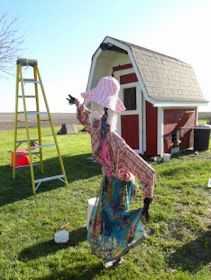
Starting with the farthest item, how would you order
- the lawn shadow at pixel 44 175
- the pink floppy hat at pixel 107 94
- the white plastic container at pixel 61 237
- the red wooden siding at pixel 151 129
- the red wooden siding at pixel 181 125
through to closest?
the red wooden siding at pixel 181 125 → the red wooden siding at pixel 151 129 → the lawn shadow at pixel 44 175 → the white plastic container at pixel 61 237 → the pink floppy hat at pixel 107 94

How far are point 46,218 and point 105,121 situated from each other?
9.31ft

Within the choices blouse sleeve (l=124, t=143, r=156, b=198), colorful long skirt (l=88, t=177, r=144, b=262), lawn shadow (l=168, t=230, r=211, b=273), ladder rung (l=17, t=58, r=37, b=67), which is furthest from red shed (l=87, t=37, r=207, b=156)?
blouse sleeve (l=124, t=143, r=156, b=198)

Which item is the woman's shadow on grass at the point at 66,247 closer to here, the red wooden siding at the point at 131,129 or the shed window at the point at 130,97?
the red wooden siding at the point at 131,129

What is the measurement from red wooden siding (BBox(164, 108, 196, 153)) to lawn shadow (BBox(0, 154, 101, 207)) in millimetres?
2792

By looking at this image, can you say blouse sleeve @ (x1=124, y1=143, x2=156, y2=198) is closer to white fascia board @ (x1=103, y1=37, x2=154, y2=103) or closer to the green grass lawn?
the green grass lawn

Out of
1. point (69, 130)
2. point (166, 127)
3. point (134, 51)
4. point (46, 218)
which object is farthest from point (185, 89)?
point (69, 130)

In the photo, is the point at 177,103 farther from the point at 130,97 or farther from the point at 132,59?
the point at 132,59

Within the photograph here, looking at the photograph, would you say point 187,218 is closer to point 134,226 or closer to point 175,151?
point 134,226

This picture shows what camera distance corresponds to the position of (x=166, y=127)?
10102 mm

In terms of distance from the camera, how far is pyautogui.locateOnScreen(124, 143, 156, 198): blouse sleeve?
9.34 ft

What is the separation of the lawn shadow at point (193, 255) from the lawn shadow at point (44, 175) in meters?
3.68

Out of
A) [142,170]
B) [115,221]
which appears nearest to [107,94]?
[142,170]

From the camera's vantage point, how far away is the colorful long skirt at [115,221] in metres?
3.16

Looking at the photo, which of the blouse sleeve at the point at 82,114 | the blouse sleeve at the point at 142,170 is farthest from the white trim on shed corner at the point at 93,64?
the blouse sleeve at the point at 142,170
